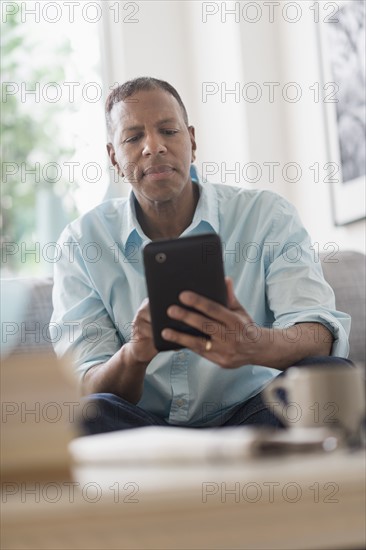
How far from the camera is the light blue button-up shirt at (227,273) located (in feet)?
6.76

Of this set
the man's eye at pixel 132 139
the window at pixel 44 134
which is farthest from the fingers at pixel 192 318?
the window at pixel 44 134

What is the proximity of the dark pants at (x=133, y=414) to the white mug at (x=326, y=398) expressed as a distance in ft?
2.37

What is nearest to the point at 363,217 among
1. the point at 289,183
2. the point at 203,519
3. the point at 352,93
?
the point at 352,93

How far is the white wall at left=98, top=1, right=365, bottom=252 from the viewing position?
325 centimetres

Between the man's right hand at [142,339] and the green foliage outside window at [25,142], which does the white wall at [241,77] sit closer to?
the green foliage outside window at [25,142]

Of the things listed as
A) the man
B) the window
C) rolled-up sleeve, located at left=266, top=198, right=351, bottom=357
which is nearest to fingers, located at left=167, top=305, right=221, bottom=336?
the man

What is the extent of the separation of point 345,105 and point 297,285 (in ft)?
3.62

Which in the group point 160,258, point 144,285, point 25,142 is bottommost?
point 144,285

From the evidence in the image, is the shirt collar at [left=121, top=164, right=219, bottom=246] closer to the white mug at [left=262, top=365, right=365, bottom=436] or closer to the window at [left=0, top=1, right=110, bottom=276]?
the white mug at [left=262, top=365, right=365, bottom=436]

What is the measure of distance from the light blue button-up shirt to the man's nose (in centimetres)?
14

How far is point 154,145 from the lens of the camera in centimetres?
221

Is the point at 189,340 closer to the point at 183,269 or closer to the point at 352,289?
the point at 183,269

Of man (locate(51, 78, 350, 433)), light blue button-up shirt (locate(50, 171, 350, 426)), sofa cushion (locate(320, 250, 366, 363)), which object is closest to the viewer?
man (locate(51, 78, 350, 433))

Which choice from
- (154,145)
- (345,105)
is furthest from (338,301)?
(345,105)
